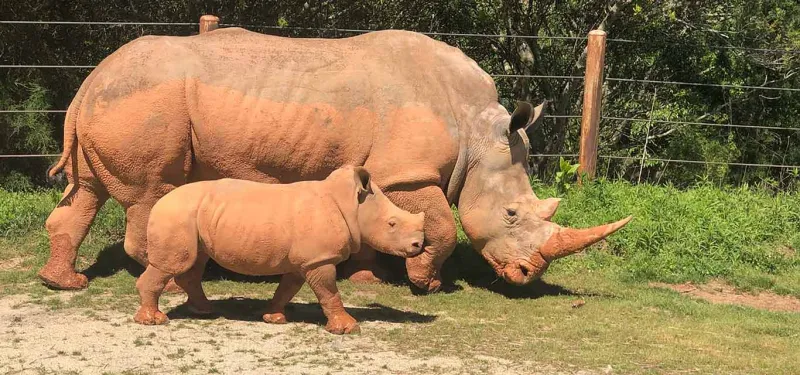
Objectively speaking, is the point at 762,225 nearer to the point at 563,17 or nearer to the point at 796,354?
the point at 796,354

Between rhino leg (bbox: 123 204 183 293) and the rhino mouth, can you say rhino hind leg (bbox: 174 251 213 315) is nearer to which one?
rhino leg (bbox: 123 204 183 293)

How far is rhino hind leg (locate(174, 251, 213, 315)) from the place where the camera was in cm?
742

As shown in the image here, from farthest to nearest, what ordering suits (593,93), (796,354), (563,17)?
(563,17) < (593,93) < (796,354)

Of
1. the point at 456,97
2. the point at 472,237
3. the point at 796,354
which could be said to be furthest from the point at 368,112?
the point at 796,354

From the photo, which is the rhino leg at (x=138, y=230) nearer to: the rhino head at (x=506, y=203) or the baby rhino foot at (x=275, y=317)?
the baby rhino foot at (x=275, y=317)

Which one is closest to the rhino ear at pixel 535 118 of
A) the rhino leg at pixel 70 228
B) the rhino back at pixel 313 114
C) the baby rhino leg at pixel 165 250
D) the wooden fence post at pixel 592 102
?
the rhino back at pixel 313 114

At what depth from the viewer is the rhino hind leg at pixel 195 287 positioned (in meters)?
7.42

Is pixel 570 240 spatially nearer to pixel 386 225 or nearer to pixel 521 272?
pixel 521 272

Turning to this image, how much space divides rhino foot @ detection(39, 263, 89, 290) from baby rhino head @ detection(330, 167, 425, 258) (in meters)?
2.51

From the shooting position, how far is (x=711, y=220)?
1021cm

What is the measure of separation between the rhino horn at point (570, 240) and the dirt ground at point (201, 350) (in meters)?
1.48

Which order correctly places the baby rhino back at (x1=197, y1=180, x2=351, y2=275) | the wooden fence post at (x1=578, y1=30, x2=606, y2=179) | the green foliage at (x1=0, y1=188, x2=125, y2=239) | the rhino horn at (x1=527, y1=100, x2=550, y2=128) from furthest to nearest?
the wooden fence post at (x1=578, y1=30, x2=606, y2=179)
the green foliage at (x1=0, y1=188, x2=125, y2=239)
the rhino horn at (x1=527, y1=100, x2=550, y2=128)
the baby rhino back at (x1=197, y1=180, x2=351, y2=275)

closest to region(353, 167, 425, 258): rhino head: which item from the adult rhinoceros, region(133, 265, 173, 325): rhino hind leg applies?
the adult rhinoceros

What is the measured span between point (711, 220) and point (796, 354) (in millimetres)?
3122
